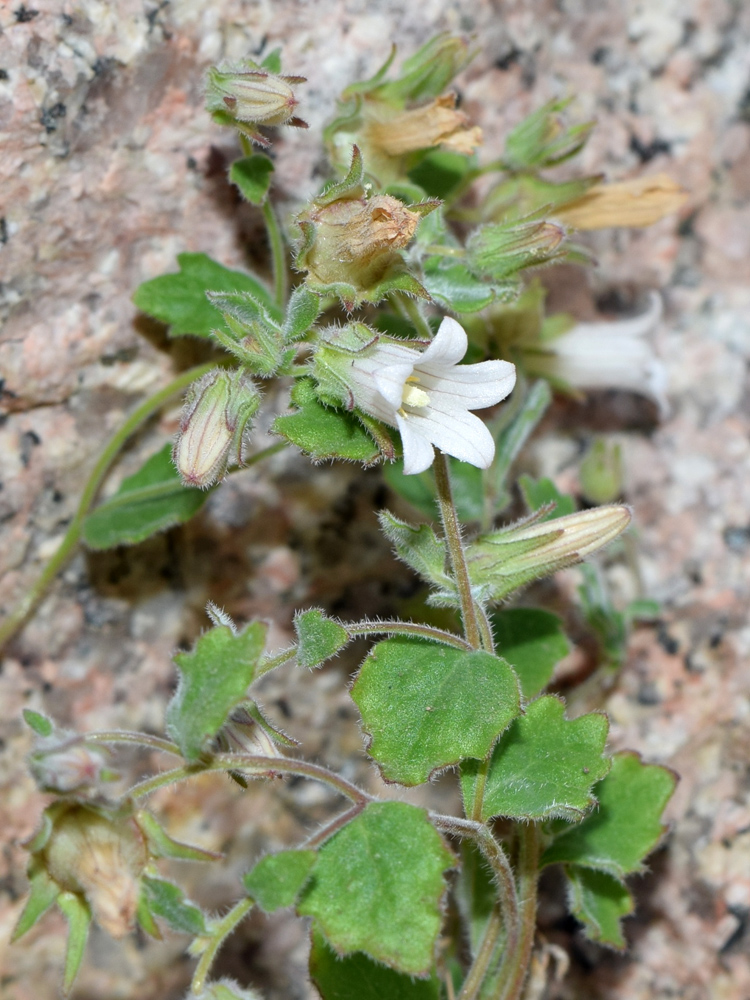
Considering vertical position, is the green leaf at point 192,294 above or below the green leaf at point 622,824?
above

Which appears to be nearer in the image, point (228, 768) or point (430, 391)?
point (228, 768)

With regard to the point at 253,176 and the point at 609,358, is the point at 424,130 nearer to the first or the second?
the point at 253,176

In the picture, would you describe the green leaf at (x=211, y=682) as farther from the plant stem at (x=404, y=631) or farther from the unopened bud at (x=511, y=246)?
the unopened bud at (x=511, y=246)

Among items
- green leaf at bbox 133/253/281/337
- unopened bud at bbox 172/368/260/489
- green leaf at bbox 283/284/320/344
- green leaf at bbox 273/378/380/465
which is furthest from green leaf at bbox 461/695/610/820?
green leaf at bbox 133/253/281/337

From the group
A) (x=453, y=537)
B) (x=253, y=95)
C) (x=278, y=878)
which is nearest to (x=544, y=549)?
(x=453, y=537)

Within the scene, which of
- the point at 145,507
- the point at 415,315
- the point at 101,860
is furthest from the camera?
the point at 145,507

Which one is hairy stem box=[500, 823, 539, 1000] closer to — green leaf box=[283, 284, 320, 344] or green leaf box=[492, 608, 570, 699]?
green leaf box=[492, 608, 570, 699]

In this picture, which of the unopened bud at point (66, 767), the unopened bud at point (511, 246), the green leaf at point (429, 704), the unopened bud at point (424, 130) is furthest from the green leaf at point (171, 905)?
the unopened bud at point (424, 130)
